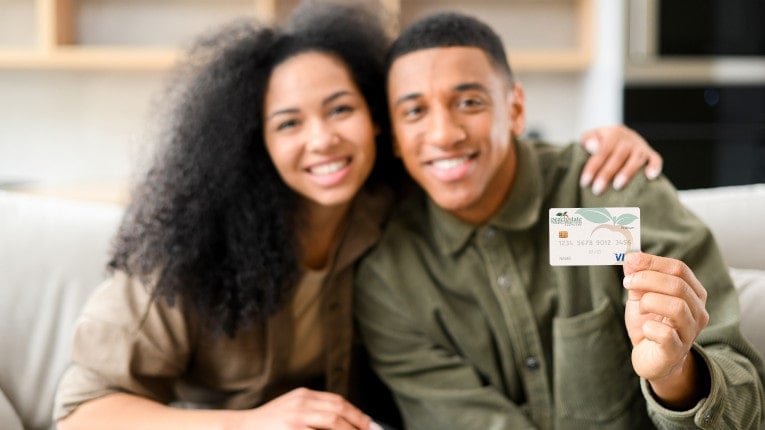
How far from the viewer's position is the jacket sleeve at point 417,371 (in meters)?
1.16

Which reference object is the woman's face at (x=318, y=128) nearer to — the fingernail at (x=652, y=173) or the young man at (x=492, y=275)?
the young man at (x=492, y=275)

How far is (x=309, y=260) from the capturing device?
130 cm

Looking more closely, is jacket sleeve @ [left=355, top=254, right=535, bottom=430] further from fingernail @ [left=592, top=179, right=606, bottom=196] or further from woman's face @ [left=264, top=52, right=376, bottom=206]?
fingernail @ [left=592, top=179, right=606, bottom=196]

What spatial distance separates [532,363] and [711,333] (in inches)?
9.4

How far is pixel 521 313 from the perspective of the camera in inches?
45.9

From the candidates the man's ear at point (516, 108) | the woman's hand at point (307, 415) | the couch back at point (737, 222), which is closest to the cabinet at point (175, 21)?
the couch back at point (737, 222)

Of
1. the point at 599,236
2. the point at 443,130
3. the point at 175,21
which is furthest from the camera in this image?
the point at 175,21

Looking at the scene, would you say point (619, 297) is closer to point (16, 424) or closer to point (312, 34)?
point (312, 34)

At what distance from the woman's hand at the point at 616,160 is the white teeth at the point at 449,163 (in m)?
0.17

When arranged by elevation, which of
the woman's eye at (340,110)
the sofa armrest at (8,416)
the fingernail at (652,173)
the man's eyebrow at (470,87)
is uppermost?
the man's eyebrow at (470,87)

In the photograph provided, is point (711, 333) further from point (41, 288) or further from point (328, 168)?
point (41, 288)

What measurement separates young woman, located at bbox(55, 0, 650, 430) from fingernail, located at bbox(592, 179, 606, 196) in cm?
4

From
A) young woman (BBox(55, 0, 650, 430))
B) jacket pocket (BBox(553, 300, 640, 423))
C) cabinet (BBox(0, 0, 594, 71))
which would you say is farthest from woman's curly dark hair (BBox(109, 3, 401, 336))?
cabinet (BBox(0, 0, 594, 71))

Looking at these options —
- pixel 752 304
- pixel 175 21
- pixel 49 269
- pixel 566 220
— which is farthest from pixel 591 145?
pixel 175 21
